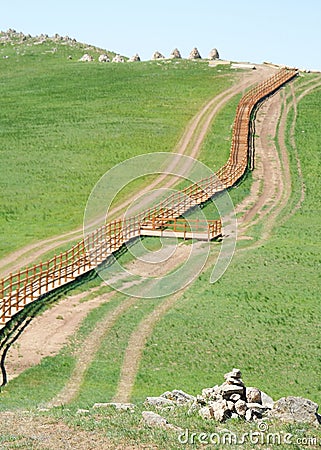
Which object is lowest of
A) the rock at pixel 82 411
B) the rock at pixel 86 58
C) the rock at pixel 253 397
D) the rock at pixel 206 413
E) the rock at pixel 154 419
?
the rock at pixel 82 411

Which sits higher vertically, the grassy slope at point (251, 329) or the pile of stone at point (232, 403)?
the pile of stone at point (232, 403)

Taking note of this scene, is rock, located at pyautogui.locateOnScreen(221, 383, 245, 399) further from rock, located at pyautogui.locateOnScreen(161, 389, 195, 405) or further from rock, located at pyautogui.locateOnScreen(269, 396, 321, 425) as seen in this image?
rock, located at pyautogui.locateOnScreen(161, 389, 195, 405)

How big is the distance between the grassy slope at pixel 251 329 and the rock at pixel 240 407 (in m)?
7.40

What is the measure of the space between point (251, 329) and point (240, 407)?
15398mm

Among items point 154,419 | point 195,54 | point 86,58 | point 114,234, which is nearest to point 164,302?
point 114,234

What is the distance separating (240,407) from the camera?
84.1 ft

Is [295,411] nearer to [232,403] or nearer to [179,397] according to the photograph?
[232,403]

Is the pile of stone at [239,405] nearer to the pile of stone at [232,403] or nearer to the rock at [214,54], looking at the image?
the pile of stone at [232,403]

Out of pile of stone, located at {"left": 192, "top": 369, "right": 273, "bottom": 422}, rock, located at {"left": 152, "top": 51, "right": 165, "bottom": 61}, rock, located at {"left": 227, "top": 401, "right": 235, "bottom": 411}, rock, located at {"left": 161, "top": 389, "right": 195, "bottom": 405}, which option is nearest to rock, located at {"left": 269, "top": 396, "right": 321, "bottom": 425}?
pile of stone, located at {"left": 192, "top": 369, "right": 273, "bottom": 422}

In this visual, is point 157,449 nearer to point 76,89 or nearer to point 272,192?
point 272,192

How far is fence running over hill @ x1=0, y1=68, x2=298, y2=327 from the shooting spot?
42312 millimetres

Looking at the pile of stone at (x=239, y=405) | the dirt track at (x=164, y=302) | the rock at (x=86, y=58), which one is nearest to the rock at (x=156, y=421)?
the pile of stone at (x=239, y=405)

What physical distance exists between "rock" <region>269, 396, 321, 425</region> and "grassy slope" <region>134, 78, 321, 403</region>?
7405mm

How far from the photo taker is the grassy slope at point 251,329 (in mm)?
35656
